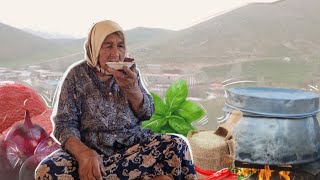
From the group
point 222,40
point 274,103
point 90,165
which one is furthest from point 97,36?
point 222,40

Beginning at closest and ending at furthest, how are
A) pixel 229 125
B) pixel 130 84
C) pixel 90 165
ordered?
pixel 90 165, pixel 130 84, pixel 229 125

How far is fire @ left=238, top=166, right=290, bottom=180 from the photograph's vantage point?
2.48 metres

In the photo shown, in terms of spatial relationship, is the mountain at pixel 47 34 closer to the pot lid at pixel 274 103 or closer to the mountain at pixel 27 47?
the mountain at pixel 27 47

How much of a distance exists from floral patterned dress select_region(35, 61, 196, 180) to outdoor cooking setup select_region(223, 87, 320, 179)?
2.33 ft

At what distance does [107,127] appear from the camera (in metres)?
1.92

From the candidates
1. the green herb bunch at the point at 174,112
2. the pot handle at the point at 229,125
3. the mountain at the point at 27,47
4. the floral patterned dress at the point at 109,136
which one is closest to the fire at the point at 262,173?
the pot handle at the point at 229,125

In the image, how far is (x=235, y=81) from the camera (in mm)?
2994

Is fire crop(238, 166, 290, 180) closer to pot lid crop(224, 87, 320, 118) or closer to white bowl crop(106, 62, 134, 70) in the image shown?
pot lid crop(224, 87, 320, 118)

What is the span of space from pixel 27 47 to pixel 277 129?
200cm

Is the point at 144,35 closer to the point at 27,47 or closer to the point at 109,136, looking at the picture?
the point at 27,47

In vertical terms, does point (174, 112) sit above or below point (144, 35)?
below

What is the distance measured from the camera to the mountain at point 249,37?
285 centimetres

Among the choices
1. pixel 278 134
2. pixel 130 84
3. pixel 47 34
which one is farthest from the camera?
pixel 47 34

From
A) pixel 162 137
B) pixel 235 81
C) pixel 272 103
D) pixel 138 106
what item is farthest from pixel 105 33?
pixel 235 81
